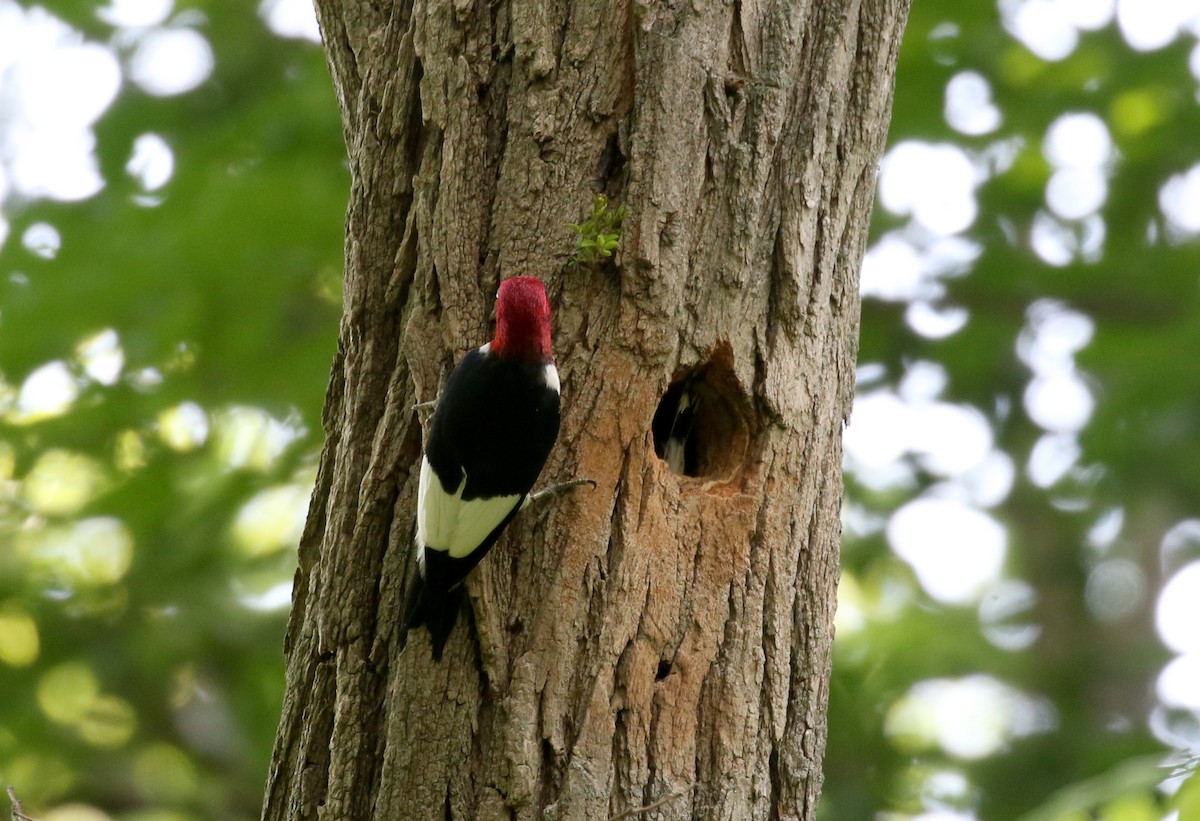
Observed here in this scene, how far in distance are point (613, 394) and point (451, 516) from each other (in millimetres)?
440

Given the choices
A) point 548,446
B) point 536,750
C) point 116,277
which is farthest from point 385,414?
point 116,277

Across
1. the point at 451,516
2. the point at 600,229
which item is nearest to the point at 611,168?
the point at 600,229

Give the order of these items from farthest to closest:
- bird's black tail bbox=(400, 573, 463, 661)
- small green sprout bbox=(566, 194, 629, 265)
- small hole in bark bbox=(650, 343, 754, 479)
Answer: small hole in bark bbox=(650, 343, 754, 479) < small green sprout bbox=(566, 194, 629, 265) < bird's black tail bbox=(400, 573, 463, 661)

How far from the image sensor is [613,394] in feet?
8.18

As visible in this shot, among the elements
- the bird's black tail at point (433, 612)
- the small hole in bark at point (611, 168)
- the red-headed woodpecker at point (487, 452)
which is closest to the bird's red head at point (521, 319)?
the red-headed woodpecker at point (487, 452)

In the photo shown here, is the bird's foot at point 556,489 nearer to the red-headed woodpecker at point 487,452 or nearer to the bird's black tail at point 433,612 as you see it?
the red-headed woodpecker at point 487,452

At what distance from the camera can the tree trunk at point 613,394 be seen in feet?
7.69

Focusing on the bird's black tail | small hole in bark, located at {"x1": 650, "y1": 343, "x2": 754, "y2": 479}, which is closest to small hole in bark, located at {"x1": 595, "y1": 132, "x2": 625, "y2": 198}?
small hole in bark, located at {"x1": 650, "y1": 343, "x2": 754, "y2": 479}

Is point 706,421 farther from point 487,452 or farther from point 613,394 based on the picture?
point 487,452

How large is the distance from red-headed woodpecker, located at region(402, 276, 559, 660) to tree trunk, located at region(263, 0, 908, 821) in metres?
0.05

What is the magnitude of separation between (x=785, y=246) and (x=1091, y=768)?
4.20m

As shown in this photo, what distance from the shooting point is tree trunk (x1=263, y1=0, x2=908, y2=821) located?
2344mm

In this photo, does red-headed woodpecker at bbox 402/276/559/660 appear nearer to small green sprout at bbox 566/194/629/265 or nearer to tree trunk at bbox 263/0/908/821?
tree trunk at bbox 263/0/908/821

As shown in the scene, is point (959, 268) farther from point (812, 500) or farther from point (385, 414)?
point (385, 414)
